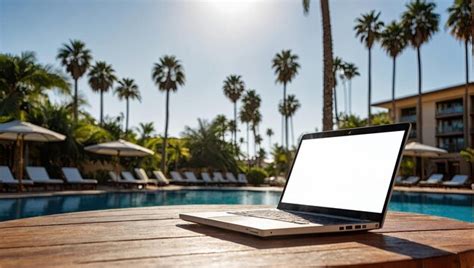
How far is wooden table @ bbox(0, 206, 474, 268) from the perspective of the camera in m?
0.98

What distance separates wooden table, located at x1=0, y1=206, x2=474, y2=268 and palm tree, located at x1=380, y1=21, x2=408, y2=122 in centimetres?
3656

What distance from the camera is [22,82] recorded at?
20531 mm

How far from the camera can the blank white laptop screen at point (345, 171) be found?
5.16 ft

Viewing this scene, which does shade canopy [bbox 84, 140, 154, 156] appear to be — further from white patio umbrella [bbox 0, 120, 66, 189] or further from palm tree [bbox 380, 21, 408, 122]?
palm tree [bbox 380, 21, 408, 122]

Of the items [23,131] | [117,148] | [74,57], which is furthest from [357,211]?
[74,57]

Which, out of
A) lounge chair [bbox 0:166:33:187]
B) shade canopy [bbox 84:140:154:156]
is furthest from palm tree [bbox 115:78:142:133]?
lounge chair [bbox 0:166:33:187]

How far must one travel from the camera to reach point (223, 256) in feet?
3.43

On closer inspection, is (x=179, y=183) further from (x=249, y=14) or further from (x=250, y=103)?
(x=250, y=103)

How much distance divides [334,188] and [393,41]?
37.0 meters

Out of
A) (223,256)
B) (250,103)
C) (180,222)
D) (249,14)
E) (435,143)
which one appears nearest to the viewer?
(223,256)

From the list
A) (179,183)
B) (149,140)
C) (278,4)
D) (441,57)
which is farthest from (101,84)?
(441,57)

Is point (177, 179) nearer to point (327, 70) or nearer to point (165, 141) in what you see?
point (165, 141)

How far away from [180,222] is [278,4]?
662 inches

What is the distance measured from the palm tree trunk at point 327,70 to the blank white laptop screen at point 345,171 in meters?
8.92
